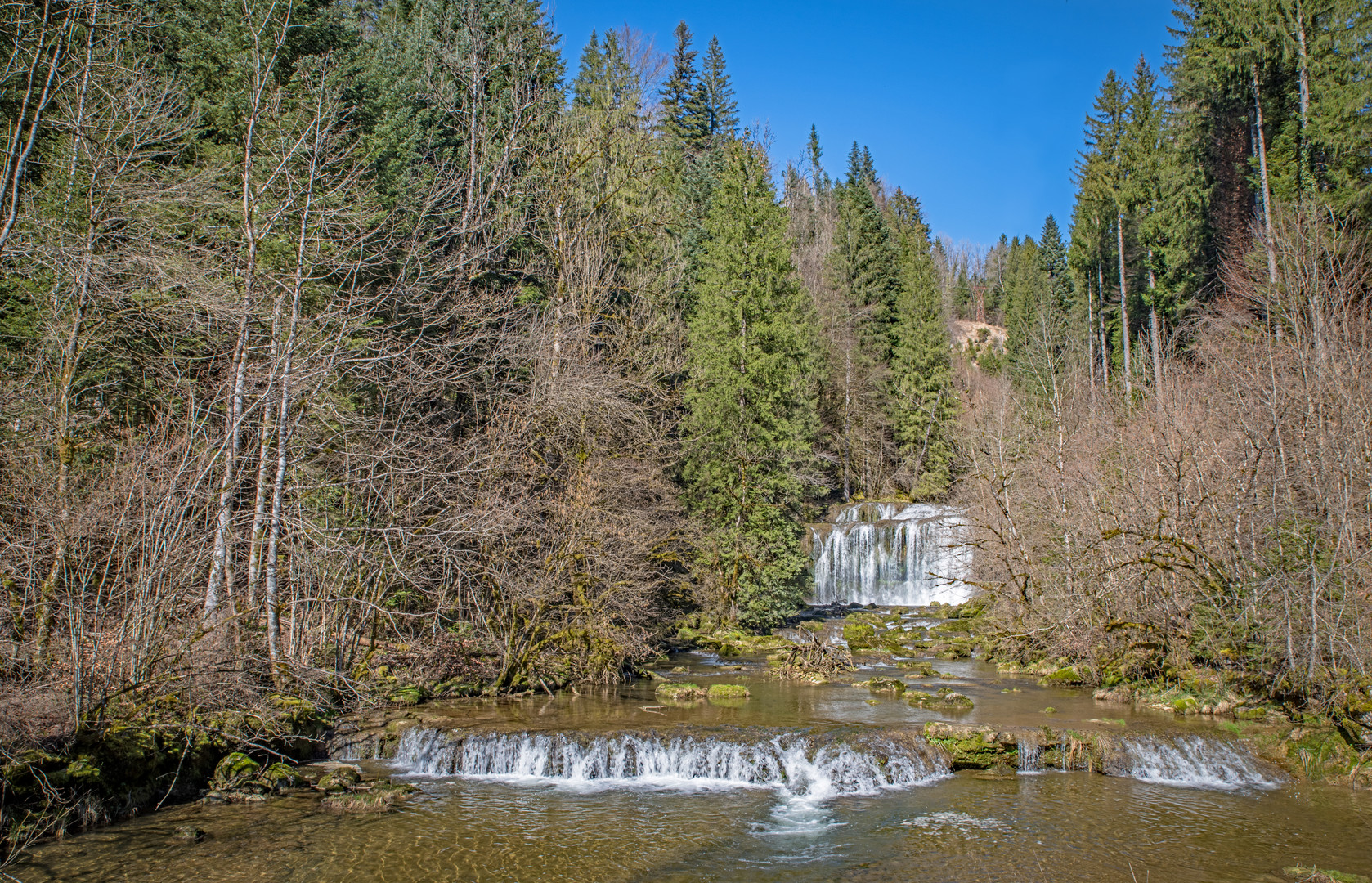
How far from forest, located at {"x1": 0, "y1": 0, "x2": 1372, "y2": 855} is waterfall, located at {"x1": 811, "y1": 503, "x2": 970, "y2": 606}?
16.8 ft

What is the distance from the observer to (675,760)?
1138 centimetres

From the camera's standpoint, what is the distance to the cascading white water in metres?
11.0

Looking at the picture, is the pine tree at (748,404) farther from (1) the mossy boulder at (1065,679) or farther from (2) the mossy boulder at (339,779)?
(2) the mossy boulder at (339,779)

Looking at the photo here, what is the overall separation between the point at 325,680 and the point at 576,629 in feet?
14.7

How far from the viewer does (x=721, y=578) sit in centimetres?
2275

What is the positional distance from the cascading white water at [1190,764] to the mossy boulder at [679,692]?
269 inches

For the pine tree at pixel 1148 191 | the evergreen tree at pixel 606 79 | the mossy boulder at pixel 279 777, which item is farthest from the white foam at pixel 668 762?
the pine tree at pixel 1148 191

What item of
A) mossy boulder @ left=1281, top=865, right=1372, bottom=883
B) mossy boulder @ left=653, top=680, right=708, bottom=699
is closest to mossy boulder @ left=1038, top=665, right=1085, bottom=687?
mossy boulder @ left=653, top=680, right=708, bottom=699

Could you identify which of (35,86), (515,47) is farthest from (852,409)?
(35,86)

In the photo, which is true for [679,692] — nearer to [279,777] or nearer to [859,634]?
[279,777]

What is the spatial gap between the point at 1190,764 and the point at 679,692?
314 inches

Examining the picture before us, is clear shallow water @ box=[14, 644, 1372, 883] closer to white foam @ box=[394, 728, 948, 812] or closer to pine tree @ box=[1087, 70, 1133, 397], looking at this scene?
white foam @ box=[394, 728, 948, 812]

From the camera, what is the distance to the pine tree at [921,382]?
39469 mm

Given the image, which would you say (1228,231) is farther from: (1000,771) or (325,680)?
(325,680)
